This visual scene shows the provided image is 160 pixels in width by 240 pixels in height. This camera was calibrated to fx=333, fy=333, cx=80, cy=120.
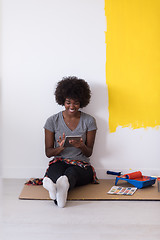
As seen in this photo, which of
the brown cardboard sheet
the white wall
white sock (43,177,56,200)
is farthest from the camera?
the white wall

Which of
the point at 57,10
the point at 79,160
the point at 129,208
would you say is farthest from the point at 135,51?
the point at 129,208

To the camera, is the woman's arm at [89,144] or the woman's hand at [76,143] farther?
the woman's arm at [89,144]

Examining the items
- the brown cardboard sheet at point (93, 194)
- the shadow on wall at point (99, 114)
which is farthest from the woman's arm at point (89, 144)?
the brown cardboard sheet at point (93, 194)

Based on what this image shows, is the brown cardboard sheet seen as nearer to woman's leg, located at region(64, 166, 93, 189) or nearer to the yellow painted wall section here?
Answer: woman's leg, located at region(64, 166, 93, 189)

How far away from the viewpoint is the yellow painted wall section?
9.57ft

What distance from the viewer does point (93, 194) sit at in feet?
7.94

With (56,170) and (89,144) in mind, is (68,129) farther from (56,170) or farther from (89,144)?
(56,170)

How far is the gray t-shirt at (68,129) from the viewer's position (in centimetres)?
278

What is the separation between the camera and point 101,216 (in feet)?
6.53

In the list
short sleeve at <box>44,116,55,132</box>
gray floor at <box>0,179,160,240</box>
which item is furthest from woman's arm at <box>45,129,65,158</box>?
gray floor at <box>0,179,160,240</box>

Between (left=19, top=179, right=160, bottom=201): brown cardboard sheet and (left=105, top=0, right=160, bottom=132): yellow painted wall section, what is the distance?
0.62 meters

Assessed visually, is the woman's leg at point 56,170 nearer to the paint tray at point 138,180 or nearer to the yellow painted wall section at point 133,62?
the paint tray at point 138,180

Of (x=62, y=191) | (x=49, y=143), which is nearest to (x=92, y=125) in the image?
(x=49, y=143)

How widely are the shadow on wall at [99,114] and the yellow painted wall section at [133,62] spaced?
5 centimetres
